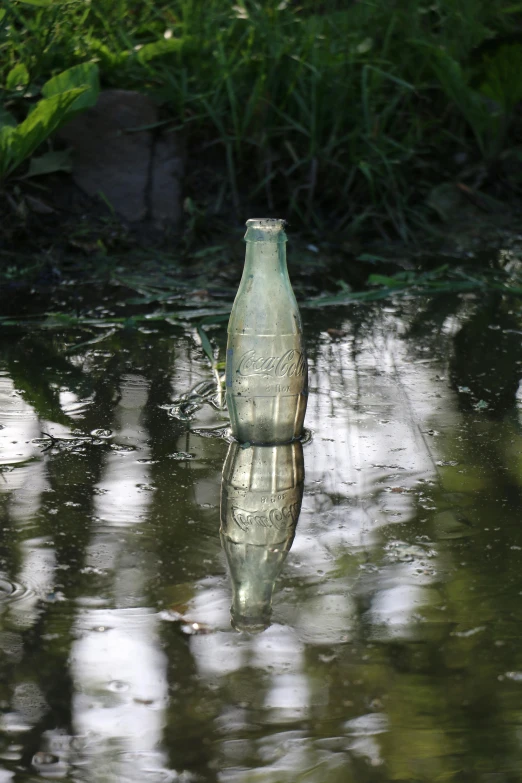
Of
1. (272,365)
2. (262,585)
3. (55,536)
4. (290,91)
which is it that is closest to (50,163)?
(290,91)

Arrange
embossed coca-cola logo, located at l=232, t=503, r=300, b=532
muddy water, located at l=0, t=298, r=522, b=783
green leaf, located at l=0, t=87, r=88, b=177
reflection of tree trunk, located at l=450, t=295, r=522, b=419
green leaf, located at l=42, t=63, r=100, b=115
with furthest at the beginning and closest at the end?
green leaf, located at l=42, t=63, r=100, b=115 → green leaf, located at l=0, t=87, r=88, b=177 → reflection of tree trunk, located at l=450, t=295, r=522, b=419 → embossed coca-cola logo, located at l=232, t=503, r=300, b=532 → muddy water, located at l=0, t=298, r=522, b=783

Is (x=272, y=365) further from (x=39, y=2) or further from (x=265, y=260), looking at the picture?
(x=39, y=2)

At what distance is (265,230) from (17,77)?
6.03ft

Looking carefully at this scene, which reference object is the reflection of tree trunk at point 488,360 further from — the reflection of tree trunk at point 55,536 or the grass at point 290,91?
the grass at point 290,91

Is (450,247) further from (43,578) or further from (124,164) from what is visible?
(43,578)

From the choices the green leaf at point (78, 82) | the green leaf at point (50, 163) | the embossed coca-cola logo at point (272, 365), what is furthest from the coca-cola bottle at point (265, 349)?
the green leaf at point (50, 163)

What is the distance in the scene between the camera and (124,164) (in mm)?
3336

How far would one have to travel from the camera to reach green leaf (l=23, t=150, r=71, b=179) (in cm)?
307

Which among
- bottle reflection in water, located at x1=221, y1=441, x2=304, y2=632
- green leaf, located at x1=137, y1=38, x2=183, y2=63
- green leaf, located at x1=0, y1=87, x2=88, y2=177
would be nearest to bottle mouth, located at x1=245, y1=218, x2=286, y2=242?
bottle reflection in water, located at x1=221, y1=441, x2=304, y2=632

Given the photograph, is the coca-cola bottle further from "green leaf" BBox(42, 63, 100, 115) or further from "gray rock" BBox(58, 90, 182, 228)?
"gray rock" BBox(58, 90, 182, 228)

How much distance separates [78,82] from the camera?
2.94 meters

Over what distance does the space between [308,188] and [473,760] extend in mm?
2657

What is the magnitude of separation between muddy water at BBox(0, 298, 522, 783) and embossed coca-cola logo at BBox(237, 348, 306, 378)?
15 centimetres

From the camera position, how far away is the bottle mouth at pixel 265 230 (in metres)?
1.56
